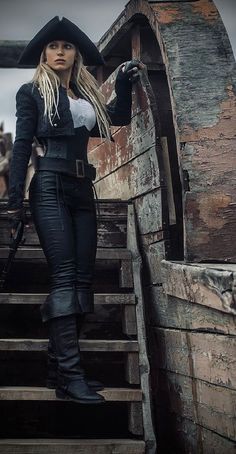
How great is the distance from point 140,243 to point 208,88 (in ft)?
3.93

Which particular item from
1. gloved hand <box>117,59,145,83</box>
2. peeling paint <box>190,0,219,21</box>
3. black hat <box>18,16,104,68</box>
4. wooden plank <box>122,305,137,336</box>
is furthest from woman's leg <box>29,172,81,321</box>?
peeling paint <box>190,0,219,21</box>

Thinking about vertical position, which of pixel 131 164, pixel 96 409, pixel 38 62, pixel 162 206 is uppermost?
pixel 38 62

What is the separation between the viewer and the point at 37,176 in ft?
12.6

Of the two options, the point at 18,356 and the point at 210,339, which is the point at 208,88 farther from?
the point at 18,356

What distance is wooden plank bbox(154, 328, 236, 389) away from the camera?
117 inches

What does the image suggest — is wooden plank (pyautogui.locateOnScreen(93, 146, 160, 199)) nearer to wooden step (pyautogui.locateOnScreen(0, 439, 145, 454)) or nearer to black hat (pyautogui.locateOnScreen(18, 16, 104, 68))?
black hat (pyautogui.locateOnScreen(18, 16, 104, 68))

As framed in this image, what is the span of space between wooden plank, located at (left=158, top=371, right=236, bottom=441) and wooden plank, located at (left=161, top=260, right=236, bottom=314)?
45 centimetres

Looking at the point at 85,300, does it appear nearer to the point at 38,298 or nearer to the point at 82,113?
the point at 38,298

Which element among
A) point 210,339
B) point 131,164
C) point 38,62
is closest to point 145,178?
point 131,164

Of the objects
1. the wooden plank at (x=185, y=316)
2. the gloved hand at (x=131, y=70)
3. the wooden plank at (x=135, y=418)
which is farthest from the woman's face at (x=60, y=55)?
the wooden plank at (x=135, y=418)

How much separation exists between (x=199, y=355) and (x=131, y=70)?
2.11 metres

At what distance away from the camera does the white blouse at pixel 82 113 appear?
393 cm

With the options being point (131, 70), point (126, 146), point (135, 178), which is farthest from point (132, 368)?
point (131, 70)

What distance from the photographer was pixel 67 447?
3252mm
